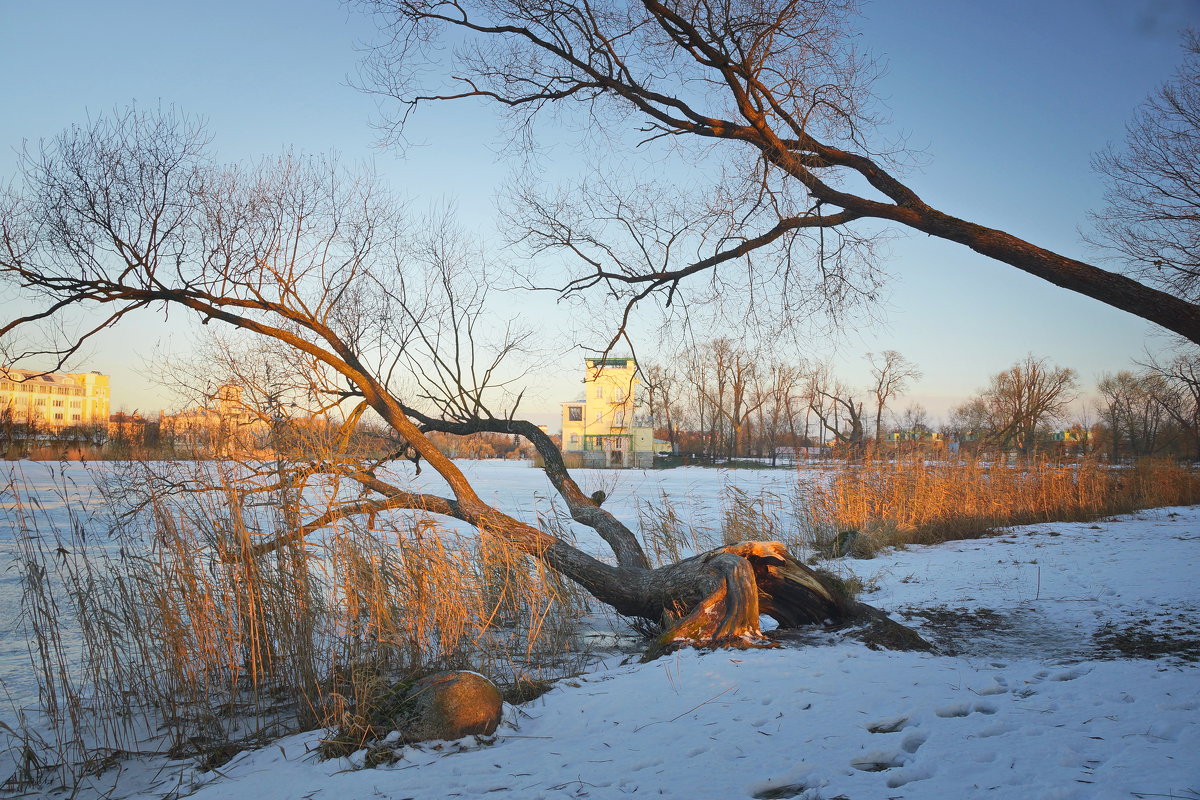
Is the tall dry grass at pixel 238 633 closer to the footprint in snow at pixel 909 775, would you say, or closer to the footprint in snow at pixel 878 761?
the footprint in snow at pixel 878 761

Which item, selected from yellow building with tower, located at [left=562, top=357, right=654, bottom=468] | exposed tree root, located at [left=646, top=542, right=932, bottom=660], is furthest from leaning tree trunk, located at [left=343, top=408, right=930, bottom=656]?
yellow building with tower, located at [left=562, top=357, right=654, bottom=468]

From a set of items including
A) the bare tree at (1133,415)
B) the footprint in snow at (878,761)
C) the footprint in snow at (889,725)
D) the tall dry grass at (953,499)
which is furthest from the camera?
the bare tree at (1133,415)

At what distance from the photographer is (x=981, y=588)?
6.66 meters

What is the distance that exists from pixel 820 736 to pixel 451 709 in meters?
1.63

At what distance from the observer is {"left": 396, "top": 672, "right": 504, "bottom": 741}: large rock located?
3115 mm

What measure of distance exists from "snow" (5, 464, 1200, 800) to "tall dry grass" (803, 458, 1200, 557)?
554 centimetres

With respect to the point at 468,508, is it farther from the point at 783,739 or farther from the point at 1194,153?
the point at 1194,153

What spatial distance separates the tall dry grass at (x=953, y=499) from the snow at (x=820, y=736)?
218 inches

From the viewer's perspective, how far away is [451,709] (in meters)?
3.15

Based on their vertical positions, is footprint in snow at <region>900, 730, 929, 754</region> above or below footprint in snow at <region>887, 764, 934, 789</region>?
below

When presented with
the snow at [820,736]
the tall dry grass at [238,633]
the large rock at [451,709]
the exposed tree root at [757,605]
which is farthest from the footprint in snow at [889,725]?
the tall dry grass at [238,633]

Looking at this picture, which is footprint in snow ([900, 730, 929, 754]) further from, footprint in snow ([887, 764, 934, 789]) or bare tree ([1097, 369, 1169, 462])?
bare tree ([1097, 369, 1169, 462])

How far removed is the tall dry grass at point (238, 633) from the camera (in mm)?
3881

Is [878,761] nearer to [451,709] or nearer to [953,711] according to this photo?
[953,711]
